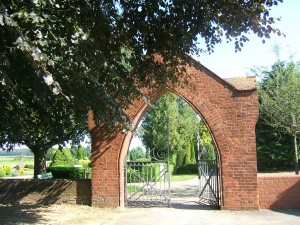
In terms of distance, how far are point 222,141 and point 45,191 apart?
6662mm

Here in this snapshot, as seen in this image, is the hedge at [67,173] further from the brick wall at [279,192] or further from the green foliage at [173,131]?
the green foliage at [173,131]

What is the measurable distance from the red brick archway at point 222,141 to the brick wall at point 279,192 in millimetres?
350

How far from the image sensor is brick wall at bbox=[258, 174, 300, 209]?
35.8 feet

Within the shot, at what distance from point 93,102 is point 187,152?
29.3 meters

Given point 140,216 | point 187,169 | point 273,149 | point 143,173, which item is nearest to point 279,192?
point 140,216

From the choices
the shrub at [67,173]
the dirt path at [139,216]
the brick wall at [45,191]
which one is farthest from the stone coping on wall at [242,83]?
the shrub at [67,173]

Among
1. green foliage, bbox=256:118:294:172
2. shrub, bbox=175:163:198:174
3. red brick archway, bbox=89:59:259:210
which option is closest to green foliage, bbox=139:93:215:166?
shrub, bbox=175:163:198:174

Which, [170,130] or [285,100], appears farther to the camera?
[170,130]

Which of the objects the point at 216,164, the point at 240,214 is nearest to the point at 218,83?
the point at 216,164

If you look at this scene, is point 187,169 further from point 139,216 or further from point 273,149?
point 139,216

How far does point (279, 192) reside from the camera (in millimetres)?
10961

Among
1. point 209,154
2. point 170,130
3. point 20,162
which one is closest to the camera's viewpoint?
point 209,154

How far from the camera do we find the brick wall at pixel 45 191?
12.4 meters

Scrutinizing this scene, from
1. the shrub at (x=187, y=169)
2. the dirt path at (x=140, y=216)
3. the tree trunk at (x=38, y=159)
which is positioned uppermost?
the tree trunk at (x=38, y=159)
